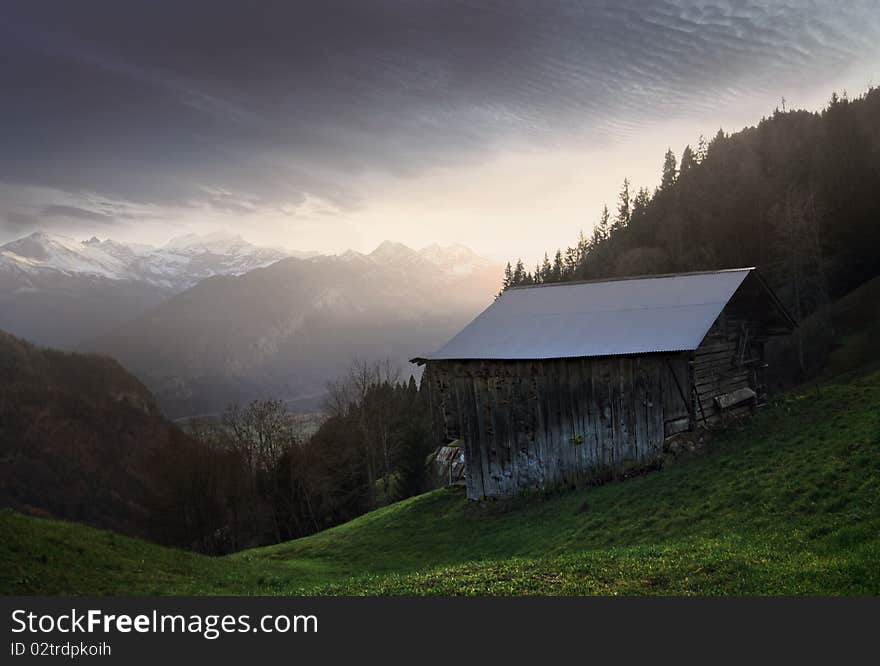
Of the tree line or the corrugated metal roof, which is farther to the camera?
the tree line

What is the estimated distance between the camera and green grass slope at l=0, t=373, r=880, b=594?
39.1 feet

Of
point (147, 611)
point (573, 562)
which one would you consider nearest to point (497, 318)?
point (573, 562)

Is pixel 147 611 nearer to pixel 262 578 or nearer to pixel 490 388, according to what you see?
pixel 262 578

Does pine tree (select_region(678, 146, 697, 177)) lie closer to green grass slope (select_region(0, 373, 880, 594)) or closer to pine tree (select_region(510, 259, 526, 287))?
pine tree (select_region(510, 259, 526, 287))

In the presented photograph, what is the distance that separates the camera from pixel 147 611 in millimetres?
11883

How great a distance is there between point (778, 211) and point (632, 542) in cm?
7836

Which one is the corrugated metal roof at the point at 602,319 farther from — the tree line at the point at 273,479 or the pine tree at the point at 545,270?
the pine tree at the point at 545,270

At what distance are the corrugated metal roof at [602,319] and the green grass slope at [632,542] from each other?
5739 mm

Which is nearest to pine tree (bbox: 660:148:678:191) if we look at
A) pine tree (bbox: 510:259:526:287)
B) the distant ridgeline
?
the distant ridgeline

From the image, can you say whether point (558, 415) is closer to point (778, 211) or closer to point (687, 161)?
point (778, 211)

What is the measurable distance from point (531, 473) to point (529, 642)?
22.5m

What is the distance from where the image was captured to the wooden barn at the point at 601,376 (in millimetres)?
28844

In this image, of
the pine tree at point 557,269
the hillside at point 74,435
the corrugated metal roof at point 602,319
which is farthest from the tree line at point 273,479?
the pine tree at point 557,269

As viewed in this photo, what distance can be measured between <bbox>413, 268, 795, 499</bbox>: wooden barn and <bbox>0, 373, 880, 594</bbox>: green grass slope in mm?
2093
